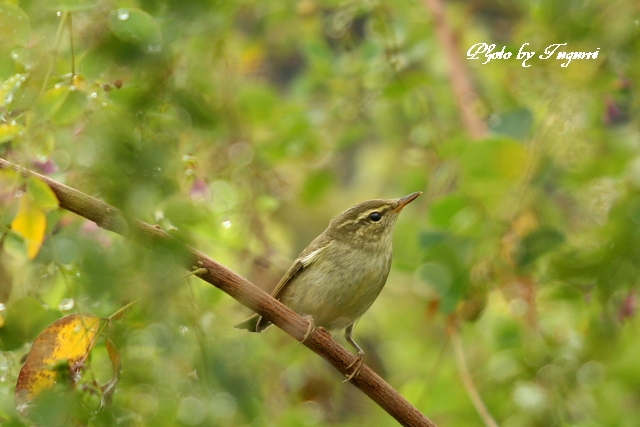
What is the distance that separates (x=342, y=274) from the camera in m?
3.04

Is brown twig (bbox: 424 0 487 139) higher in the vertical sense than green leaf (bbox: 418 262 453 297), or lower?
higher

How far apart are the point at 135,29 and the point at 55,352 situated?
28.1 inches

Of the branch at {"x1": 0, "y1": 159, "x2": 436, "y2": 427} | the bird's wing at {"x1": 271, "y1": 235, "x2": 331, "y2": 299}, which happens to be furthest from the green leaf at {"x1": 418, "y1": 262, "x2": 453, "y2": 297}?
the branch at {"x1": 0, "y1": 159, "x2": 436, "y2": 427}

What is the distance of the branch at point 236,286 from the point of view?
4.13ft

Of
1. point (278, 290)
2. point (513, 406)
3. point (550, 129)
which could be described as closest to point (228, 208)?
point (278, 290)

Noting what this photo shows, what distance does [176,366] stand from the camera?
1.85 metres

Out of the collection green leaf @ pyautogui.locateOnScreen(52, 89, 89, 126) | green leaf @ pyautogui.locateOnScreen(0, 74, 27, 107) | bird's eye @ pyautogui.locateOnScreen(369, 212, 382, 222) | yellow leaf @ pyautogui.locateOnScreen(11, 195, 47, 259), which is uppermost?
green leaf @ pyautogui.locateOnScreen(0, 74, 27, 107)

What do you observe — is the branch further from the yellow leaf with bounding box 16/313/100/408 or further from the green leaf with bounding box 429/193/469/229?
the green leaf with bounding box 429/193/469/229

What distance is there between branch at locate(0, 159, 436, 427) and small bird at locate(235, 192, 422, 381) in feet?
2.86

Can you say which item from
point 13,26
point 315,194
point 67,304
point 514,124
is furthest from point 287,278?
point 13,26

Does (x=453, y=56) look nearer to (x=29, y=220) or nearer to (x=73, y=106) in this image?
(x=73, y=106)

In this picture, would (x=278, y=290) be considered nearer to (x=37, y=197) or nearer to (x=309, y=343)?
(x=309, y=343)

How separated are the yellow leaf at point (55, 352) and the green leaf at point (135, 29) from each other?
0.62m

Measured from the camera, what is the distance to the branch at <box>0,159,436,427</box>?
126 cm
